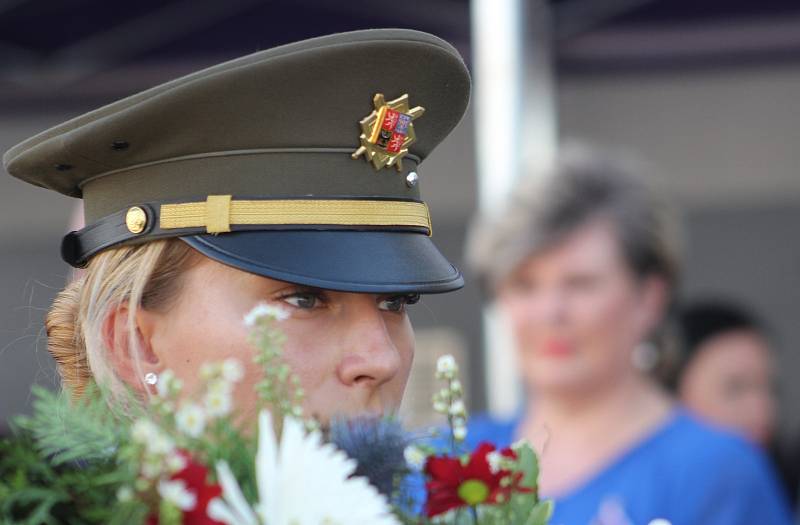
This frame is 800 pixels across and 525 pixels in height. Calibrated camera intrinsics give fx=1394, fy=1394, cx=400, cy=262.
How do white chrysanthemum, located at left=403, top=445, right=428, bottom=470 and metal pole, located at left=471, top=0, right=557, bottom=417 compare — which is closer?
white chrysanthemum, located at left=403, top=445, right=428, bottom=470

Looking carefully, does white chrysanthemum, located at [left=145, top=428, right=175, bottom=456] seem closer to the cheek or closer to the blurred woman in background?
the cheek

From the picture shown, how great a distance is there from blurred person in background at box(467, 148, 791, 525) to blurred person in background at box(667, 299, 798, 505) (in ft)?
3.51

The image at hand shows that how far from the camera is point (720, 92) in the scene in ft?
23.8

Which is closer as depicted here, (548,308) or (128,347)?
(128,347)

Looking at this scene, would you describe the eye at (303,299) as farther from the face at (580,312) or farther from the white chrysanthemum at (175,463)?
the face at (580,312)

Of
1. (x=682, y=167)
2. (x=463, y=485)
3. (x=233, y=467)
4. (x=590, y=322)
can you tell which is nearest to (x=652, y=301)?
(x=590, y=322)

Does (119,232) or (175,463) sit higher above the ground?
(119,232)

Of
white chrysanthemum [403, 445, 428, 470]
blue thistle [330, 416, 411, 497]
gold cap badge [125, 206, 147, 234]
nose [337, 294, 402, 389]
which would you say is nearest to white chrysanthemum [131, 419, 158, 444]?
blue thistle [330, 416, 411, 497]

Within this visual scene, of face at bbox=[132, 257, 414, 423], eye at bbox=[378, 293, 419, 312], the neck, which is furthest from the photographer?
the neck

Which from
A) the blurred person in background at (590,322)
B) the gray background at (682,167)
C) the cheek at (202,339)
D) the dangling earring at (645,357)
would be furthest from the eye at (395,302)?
the gray background at (682,167)

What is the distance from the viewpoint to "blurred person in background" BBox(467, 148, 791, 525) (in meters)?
3.86

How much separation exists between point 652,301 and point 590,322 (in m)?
0.29

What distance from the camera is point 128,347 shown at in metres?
1.79

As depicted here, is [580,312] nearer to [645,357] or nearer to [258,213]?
[645,357]
